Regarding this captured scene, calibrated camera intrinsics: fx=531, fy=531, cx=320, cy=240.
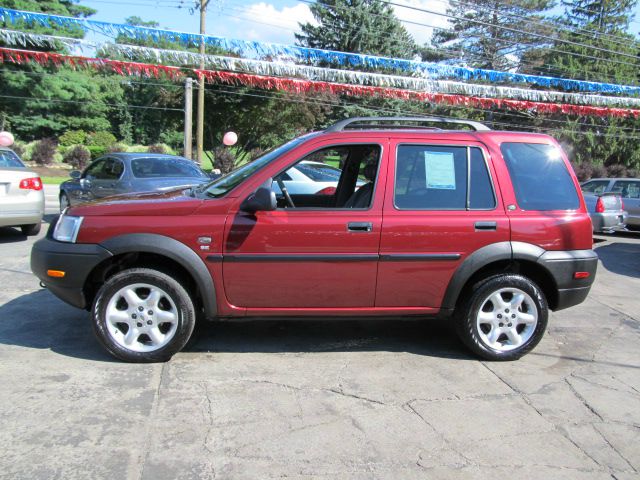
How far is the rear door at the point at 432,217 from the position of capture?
4.12m

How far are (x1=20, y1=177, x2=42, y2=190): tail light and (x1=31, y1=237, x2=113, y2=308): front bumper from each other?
5223mm

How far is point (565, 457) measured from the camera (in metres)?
3.01

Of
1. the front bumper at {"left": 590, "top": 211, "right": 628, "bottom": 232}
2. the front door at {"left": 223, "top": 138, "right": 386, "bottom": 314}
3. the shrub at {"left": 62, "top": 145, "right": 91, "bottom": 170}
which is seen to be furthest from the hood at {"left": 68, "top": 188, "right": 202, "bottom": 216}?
the shrub at {"left": 62, "top": 145, "right": 91, "bottom": 170}

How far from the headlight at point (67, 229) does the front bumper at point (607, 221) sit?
11.2m

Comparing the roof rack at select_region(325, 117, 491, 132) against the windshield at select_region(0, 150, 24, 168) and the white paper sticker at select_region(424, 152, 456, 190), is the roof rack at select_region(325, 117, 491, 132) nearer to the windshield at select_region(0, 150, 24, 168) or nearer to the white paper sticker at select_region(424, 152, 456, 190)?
the white paper sticker at select_region(424, 152, 456, 190)

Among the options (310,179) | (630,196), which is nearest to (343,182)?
(310,179)

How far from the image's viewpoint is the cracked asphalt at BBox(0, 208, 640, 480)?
288cm

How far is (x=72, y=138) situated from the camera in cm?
4391

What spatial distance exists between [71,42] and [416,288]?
1459cm

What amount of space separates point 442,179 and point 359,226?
2.66 ft

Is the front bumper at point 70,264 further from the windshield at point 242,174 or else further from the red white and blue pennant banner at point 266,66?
the red white and blue pennant banner at point 266,66

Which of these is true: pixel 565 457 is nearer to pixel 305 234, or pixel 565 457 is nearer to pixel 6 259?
pixel 305 234

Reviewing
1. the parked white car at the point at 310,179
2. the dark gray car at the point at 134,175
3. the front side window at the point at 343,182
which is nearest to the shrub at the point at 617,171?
the parked white car at the point at 310,179

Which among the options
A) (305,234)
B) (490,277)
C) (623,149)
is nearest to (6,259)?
(305,234)
